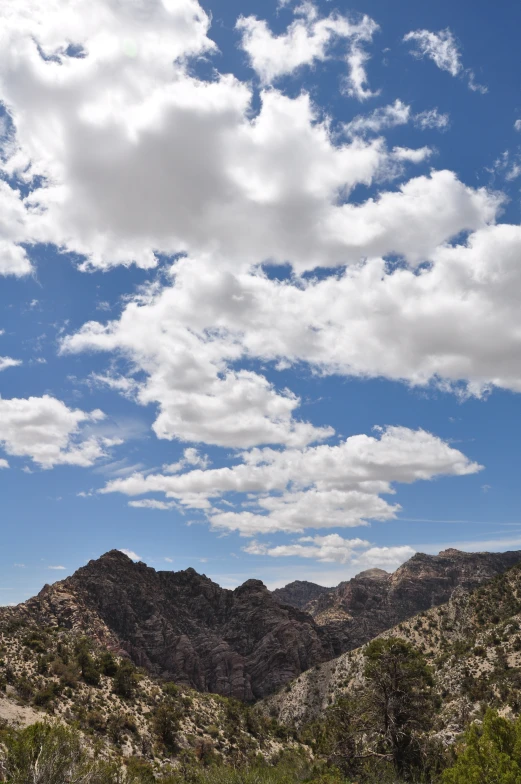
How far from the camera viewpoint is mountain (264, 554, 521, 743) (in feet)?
201

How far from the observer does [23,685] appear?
46.3 metres

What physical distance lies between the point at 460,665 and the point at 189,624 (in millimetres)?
100098

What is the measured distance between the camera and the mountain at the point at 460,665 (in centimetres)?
6112

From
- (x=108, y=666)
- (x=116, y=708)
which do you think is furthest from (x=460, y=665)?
(x=116, y=708)

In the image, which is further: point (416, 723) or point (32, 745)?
point (416, 723)

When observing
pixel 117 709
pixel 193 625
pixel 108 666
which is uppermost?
pixel 108 666

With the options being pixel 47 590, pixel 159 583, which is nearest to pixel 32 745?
pixel 47 590

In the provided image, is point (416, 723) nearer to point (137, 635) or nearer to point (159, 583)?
point (137, 635)

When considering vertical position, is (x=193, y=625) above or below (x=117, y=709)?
below

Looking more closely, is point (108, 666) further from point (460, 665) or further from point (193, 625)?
point (193, 625)

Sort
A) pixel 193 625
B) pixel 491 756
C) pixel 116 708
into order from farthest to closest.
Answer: pixel 193 625 < pixel 116 708 < pixel 491 756

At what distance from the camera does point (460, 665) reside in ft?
243

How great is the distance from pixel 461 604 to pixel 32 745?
93.4m

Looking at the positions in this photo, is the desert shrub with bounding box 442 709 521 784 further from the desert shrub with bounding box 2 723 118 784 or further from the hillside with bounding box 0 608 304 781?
the hillside with bounding box 0 608 304 781
